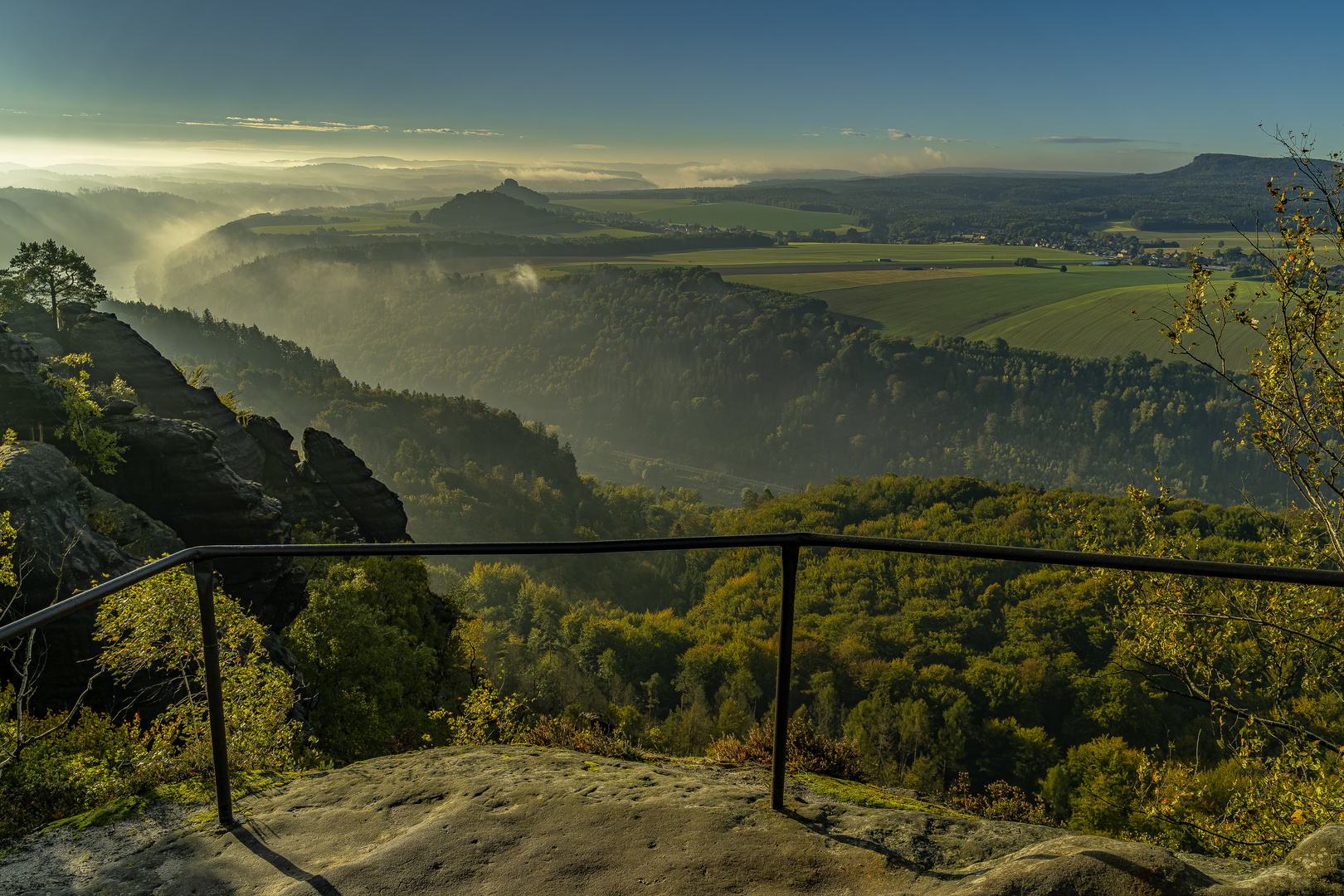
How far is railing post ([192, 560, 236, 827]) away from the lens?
9.76ft

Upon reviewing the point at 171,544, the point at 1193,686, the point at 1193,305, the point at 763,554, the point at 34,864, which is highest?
the point at 1193,305

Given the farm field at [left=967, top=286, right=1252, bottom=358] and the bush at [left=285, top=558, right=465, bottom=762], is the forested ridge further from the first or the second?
the farm field at [left=967, top=286, right=1252, bottom=358]

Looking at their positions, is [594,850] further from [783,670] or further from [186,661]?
[186,661]

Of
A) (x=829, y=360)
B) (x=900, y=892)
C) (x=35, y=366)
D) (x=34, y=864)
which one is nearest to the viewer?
(x=900, y=892)

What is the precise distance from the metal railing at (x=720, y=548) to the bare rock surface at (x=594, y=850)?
279 mm

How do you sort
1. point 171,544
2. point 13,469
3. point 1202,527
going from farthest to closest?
point 1202,527 < point 171,544 < point 13,469

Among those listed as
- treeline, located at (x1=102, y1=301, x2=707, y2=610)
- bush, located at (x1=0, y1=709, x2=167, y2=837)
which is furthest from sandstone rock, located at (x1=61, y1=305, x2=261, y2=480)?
treeline, located at (x1=102, y1=301, x2=707, y2=610)

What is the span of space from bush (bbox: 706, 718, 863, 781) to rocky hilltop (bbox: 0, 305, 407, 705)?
1074 cm

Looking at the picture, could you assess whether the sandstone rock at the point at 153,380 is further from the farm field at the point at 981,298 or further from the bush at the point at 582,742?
the farm field at the point at 981,298

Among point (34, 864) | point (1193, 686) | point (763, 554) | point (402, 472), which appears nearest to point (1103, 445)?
point (763, 554)

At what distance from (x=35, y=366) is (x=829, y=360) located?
610ft

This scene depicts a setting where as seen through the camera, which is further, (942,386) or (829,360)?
(829,360)

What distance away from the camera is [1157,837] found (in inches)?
709

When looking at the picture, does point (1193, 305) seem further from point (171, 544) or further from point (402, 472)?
point (402, 472)
